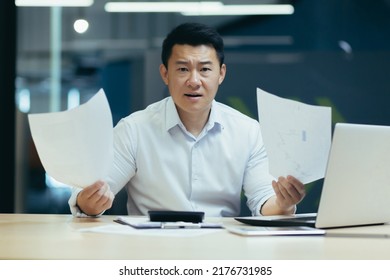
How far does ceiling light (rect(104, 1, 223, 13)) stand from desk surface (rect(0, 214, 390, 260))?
2491mm

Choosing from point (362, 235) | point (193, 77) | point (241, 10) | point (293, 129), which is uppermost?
point (241, 10)

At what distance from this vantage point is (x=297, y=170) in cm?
174

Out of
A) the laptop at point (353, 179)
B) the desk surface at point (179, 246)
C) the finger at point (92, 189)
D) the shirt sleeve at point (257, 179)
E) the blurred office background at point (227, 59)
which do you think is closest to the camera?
the desk surface at point (179, 246)

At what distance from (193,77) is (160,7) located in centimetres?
173

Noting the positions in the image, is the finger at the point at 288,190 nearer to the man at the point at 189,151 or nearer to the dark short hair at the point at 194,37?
the man at the point at 189,151

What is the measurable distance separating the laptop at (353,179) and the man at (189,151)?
2.02 feet

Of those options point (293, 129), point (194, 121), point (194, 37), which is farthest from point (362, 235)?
point (194, 37)

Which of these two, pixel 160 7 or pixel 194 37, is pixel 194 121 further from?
pixel 160 7

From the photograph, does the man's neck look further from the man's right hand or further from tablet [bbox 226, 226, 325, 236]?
tablet [bbox 226, 226, 325, 236]

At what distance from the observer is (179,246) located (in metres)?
1.29

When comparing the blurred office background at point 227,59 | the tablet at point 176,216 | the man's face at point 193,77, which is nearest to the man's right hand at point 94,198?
the tablet at point 176,216

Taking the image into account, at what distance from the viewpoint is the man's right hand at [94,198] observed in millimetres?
1816

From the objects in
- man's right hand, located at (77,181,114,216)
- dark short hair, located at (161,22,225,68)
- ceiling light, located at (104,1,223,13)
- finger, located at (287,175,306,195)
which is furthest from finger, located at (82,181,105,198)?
ceiling light, located at (104,1,223,13)

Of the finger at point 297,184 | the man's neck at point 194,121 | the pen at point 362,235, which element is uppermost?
the man's neck at point 194,121
